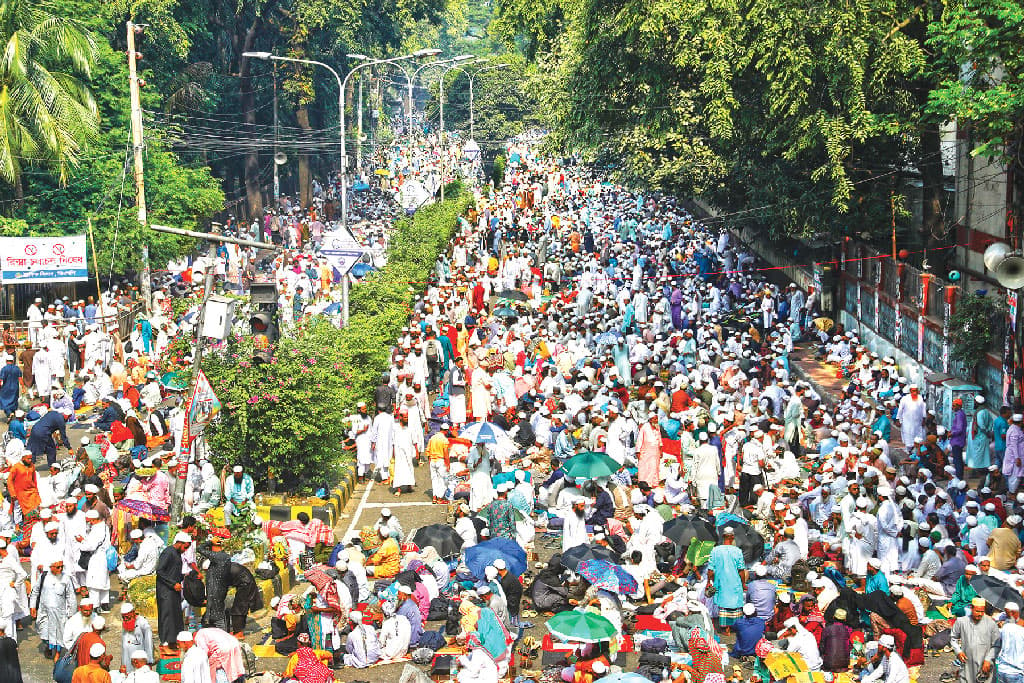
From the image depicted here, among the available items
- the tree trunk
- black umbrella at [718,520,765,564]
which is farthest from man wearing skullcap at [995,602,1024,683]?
the tree trunk

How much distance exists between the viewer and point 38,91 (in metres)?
31.3

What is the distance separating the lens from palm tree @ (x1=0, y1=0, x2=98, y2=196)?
1213 inches

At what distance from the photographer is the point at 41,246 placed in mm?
28750

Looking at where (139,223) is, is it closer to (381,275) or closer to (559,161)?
(381,275)

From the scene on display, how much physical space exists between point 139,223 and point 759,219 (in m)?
14.1

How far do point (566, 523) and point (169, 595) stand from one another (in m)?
4.45

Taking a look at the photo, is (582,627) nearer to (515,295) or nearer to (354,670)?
(354,670)

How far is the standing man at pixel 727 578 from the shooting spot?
1395cm

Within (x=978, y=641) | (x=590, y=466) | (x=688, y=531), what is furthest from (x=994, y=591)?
(x=590, y=466)

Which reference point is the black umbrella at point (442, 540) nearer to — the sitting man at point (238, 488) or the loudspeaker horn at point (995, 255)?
the sitting man at point (238, 488)

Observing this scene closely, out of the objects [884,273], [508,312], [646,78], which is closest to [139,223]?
[508,312]

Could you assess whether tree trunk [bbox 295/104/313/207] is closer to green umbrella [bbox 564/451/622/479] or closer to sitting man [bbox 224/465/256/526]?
sitting man [bbox 224/465/256/526]

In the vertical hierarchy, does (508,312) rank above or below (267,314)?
below

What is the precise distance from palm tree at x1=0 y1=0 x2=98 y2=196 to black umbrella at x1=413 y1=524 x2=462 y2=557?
19.3 m
